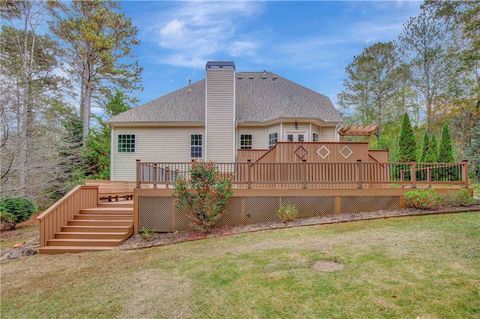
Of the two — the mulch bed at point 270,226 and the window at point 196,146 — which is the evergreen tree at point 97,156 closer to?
the window at point 196,146

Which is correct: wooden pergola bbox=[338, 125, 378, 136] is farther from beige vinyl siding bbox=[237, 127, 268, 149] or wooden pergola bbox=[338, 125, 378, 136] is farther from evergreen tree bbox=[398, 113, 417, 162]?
beige vinyl siding bbox=[237, 127, 268, 149]

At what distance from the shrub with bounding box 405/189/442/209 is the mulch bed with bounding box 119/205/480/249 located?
179 mm

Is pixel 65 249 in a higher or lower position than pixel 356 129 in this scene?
lower

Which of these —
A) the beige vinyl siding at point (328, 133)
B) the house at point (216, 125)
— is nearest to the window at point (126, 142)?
the house at point (216, 125)

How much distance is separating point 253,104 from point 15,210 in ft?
39.1

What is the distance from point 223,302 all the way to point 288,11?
14739 millimetres

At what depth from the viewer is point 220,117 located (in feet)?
46.2

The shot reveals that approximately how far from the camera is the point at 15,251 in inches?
311

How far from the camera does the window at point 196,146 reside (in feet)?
48.1

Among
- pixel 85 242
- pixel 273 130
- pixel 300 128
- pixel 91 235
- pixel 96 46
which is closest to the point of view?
pixel 85 242

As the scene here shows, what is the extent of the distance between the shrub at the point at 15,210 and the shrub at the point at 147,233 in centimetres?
648

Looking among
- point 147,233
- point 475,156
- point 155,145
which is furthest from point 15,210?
point 475,156

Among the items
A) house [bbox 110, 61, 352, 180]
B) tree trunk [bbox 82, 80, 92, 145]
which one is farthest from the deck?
tree trunk [bbox 82, 80, 92, 145]

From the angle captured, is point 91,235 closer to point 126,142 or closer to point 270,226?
point 270,226
